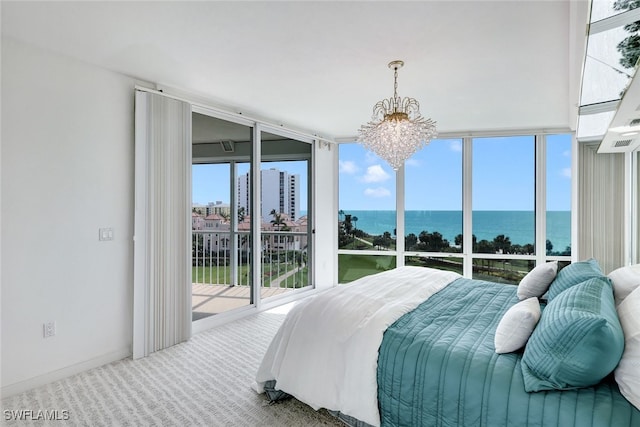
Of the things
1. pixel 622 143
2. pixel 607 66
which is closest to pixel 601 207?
pixel 622 143

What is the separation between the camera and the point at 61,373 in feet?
9.24

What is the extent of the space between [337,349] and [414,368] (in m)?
0.46

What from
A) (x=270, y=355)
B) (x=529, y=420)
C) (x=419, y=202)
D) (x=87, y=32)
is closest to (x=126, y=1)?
(x=87, y=32)

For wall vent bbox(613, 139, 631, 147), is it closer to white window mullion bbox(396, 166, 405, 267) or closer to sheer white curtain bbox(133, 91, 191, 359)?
white window mullion bbox(396, 166, 405, 267)

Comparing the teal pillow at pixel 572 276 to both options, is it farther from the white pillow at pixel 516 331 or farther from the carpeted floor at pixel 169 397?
the carpeted floor at pixel 169 397

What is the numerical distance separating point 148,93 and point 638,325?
3821 millimetres

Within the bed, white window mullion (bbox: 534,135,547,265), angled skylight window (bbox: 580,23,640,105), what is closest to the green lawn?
white window mullion (bbox: 534,135,547,265)

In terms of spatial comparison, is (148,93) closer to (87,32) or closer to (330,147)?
(87,32)

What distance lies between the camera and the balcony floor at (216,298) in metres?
4.38

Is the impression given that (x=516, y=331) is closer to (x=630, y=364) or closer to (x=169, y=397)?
(x=630, y=364)

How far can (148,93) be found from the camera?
3.35 m

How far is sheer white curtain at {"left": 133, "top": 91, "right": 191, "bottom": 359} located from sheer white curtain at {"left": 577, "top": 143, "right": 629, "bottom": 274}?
190 inches

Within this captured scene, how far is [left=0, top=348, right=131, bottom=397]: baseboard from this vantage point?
255 cm

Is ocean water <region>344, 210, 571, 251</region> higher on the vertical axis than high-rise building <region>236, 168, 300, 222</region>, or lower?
lower
